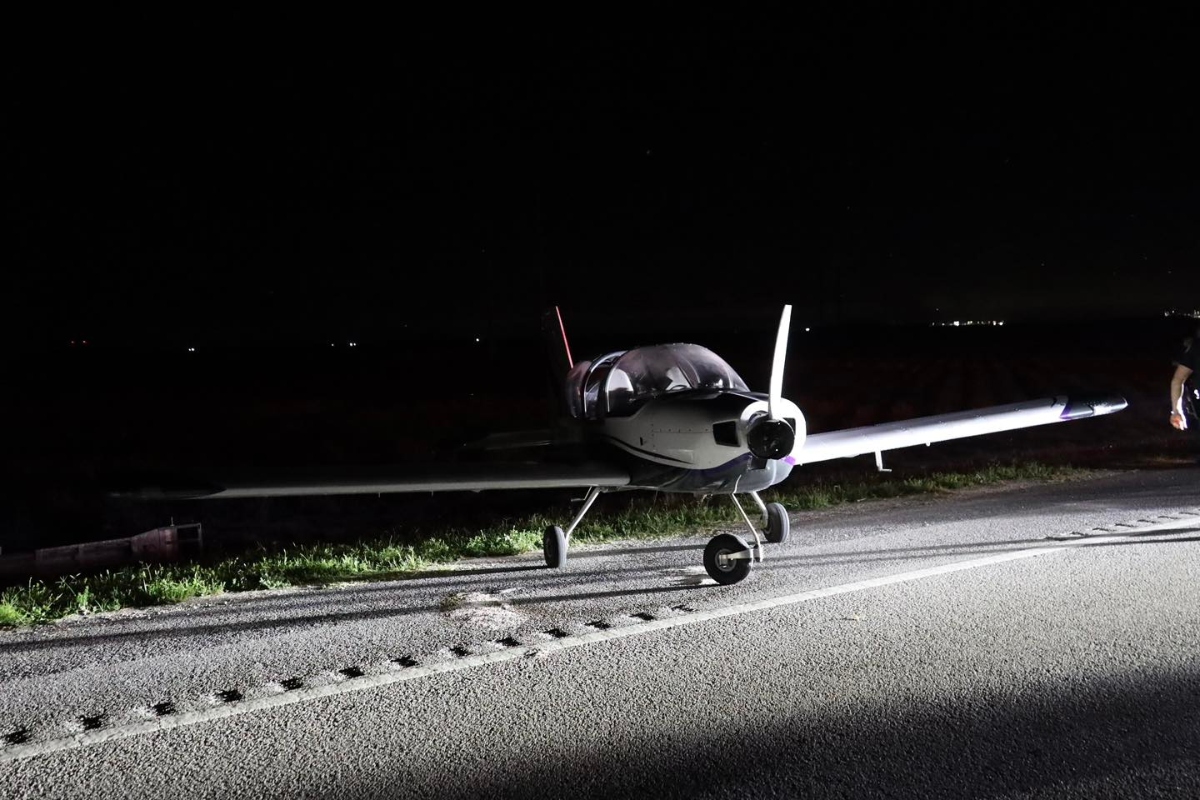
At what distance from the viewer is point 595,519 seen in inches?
454

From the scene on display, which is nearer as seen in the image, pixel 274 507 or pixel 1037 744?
pixel 1037 744

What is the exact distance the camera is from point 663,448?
813 cm

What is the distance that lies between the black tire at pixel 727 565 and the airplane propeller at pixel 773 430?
2.52ft

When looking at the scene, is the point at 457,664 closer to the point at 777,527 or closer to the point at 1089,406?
the point at 777,527

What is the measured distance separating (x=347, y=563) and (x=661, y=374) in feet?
10.9

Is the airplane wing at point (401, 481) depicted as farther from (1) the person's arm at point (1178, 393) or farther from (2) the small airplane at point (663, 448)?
(1) the person's arm at point (1178, 393)

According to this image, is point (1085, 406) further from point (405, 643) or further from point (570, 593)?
point (405, 643)

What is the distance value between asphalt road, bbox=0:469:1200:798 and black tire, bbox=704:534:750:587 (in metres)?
0.16

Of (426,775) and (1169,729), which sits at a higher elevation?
(426,775)

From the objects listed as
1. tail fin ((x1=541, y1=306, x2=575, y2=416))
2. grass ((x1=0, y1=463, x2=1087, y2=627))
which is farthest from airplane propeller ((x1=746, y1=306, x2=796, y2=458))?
tail fin ((x1=541, y1=306, x2=575, y2=416))

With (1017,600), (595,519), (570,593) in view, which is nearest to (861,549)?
(1017,600)

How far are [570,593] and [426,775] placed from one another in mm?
3349

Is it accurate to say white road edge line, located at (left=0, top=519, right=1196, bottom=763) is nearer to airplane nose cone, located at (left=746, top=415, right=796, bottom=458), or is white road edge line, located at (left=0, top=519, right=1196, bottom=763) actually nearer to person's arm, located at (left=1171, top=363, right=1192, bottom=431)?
airplane nose cone, located at (left=746, top=415, right=796, bottom=458)

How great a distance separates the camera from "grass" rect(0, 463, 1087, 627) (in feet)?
22.7
